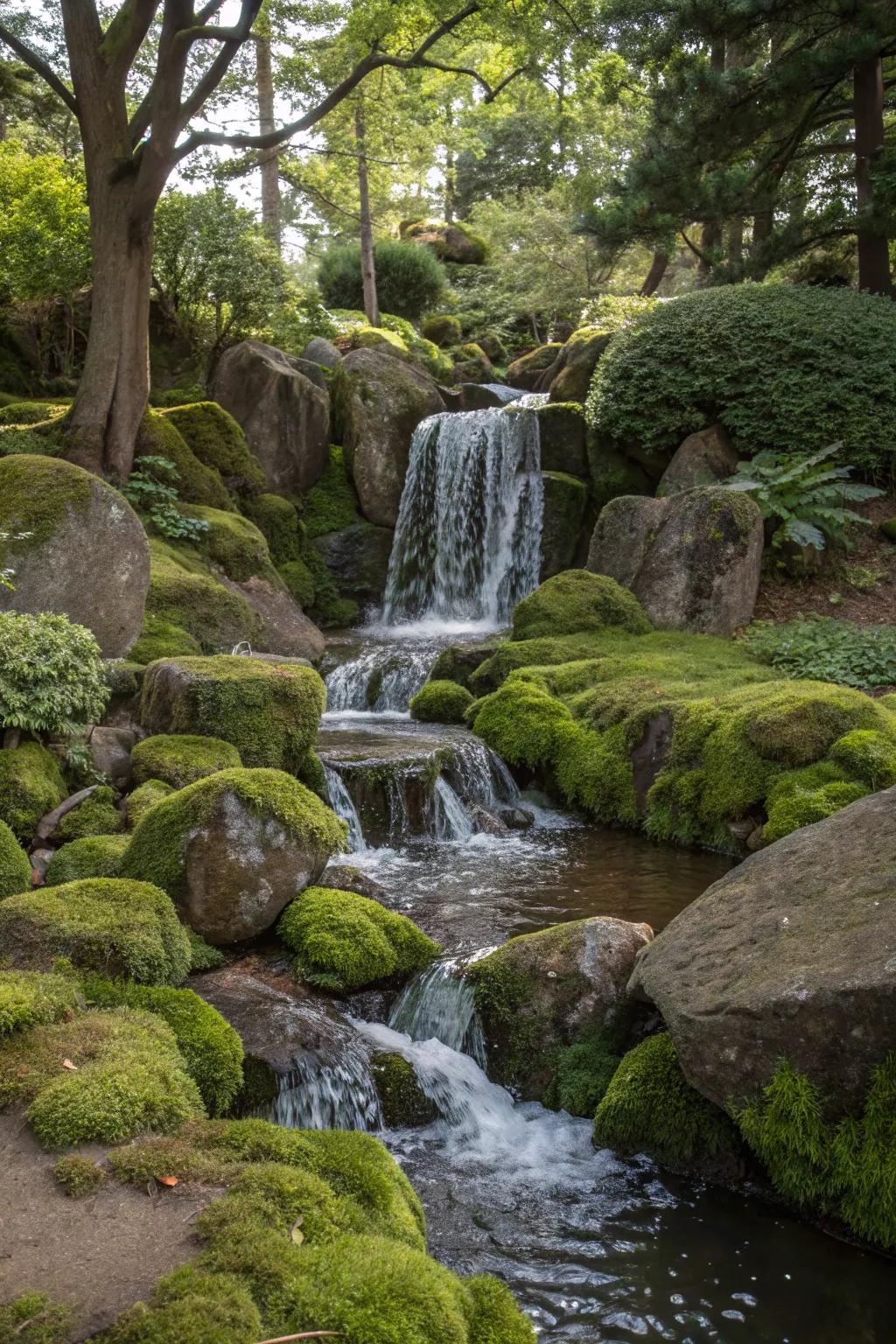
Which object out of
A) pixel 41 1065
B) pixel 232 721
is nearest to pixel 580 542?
pixel 232 721

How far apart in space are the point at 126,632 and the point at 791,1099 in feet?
24.2

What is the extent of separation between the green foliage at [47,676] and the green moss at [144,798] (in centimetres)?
63

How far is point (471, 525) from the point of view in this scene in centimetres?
1645

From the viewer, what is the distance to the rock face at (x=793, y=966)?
12.8ft

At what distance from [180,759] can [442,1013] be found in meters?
2.95

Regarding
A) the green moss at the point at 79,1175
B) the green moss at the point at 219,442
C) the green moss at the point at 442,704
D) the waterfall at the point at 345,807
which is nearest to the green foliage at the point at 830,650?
the green moss at the point at 442,704

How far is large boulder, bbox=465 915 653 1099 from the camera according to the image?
5.25m

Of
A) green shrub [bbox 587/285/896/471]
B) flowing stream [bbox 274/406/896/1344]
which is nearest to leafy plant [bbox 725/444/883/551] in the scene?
green shrub [bbox 587/285/896/471]

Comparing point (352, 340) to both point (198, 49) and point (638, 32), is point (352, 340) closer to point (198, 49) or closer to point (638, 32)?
point (198, 49)

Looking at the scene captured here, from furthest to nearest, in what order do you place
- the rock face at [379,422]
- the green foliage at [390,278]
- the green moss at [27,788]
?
the green foliage at [390,278] → the rock face at [379,422] → the green moss at [27,788]

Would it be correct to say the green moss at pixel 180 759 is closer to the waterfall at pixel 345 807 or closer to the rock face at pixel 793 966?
the waterfall at pixel 345 807

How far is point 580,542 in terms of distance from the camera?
16.1m

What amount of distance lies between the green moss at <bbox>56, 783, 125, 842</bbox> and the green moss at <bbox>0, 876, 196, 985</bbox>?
1.43 metres

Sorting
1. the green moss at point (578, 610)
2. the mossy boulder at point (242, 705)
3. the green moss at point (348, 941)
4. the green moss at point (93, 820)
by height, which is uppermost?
the green moss at point (578, 610)
